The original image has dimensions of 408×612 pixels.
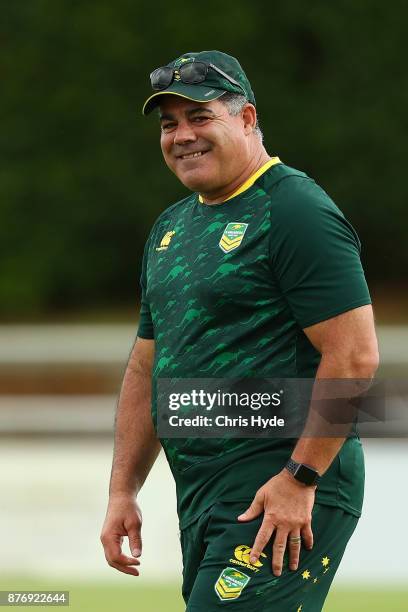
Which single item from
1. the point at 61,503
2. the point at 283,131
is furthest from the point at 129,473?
the point at 283,131

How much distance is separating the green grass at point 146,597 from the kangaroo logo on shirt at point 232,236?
9.94 ft

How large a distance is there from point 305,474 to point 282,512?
11 cm

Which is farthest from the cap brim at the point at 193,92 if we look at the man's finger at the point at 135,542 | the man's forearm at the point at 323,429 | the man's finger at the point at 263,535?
the man's finger at the point at 135,542

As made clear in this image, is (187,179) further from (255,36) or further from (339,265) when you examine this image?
(255,36)

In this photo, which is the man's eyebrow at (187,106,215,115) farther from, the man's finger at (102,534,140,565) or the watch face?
the man's finger at (102,534,140,565)

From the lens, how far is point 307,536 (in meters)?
3.39

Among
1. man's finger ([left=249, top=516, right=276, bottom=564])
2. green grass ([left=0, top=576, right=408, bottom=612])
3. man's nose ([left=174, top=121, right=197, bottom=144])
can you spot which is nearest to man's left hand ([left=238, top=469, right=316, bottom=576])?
man's finger ([left=249, top=516, right=276, bottom=564])

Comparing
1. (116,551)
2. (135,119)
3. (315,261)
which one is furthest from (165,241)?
(135,119)

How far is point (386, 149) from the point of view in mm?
23828

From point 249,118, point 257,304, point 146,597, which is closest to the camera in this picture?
point 257,304

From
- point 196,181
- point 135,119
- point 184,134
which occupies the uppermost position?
point 135,119

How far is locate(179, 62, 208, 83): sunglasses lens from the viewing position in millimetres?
3633

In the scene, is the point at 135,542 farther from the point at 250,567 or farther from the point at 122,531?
the point at 250,567

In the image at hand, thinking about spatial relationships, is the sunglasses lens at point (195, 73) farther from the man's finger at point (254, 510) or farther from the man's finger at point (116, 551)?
the man's finger at point (116, 551)
